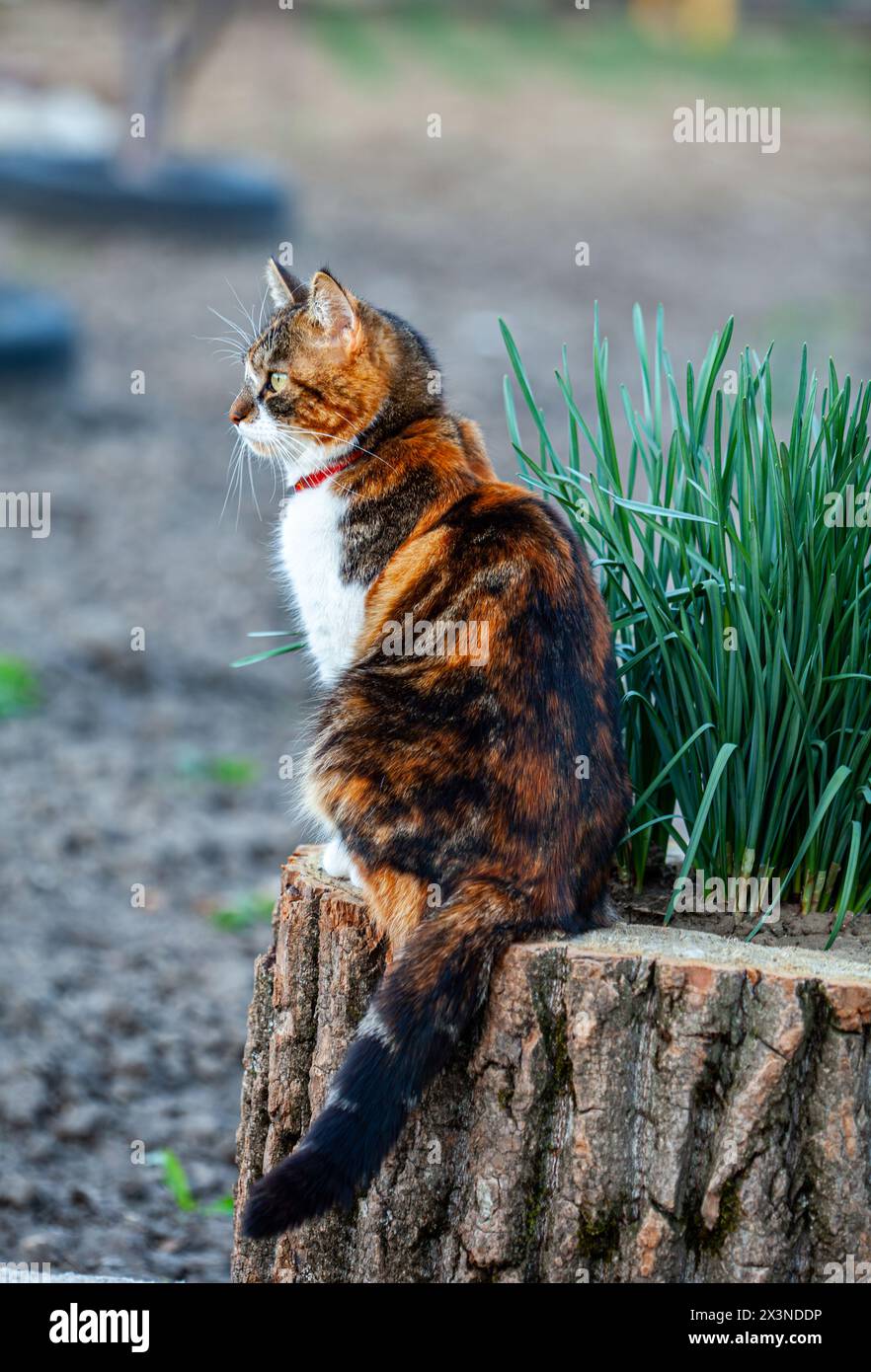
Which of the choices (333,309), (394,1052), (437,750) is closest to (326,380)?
(333,309)

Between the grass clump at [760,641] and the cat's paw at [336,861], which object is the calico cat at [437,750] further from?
the grass clump at [760,641]

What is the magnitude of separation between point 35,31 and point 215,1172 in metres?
14.2

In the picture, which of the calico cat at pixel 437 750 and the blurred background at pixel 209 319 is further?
the blurred background at pixel 209 319

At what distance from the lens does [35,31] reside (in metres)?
14.8

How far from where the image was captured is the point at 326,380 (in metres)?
2.46

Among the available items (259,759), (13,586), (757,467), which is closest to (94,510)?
(13,586)

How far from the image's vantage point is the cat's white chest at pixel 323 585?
2332 mm

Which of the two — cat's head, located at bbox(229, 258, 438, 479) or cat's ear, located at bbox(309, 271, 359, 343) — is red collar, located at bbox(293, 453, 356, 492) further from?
cat's ear, located at bbox(309, 271, 359, 343)

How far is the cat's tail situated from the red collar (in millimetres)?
770

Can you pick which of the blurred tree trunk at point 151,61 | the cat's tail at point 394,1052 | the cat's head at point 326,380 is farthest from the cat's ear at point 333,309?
the blurred tree trunk at point 151,61

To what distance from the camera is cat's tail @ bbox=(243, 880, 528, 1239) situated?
1.86 m

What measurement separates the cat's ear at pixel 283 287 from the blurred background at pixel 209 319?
471 mm

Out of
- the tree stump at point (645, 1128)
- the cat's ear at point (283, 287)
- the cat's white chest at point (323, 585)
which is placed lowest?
the tree stump at point (645, 1128)
